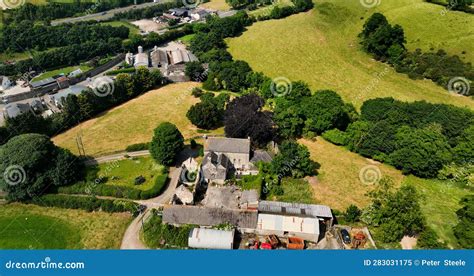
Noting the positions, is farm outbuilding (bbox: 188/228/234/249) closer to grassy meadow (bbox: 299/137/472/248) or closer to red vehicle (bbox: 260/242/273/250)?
red vehicle (bbox: 260/242/273/250)

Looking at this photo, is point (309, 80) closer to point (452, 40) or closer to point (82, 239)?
point (452, 40)

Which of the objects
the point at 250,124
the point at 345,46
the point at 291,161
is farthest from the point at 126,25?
the point at 291,161

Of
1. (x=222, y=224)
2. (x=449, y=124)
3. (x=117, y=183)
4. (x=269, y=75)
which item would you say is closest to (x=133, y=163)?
(x=117, y=183)

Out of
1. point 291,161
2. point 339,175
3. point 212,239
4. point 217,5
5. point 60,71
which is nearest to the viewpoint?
point 212,239

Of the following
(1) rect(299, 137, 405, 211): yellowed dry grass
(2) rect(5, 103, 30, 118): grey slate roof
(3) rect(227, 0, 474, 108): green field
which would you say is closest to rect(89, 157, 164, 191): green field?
(2) rect(5, 103, 30, 118): grey slate roof

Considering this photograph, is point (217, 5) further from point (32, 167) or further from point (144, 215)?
point (144, 215)

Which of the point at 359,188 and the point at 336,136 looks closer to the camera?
the point at 359,188
